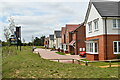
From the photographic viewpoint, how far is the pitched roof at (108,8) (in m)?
21.5

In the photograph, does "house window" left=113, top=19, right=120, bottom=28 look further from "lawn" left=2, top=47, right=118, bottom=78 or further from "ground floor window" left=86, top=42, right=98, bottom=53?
"lawn" left=2, top=47, right=118, bottom=78

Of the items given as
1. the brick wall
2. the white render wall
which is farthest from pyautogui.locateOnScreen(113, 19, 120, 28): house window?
the white render wall

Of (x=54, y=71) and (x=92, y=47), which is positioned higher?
(x=92, y=47)

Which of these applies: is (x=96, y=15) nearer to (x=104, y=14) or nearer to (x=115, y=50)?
(x=104, y=14)

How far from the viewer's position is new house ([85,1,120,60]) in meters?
21.1

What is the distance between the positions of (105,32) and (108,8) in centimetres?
383

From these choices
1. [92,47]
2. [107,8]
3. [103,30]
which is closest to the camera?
[103,30]

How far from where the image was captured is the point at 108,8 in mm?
23000

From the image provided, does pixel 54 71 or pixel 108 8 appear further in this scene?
pixel 108 8

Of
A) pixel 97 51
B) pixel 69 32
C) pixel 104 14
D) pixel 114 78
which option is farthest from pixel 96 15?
pixel 69 32

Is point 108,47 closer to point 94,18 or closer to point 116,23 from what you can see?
point 116,23

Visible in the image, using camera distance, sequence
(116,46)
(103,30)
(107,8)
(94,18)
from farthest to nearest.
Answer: (94,18)
(107,8)
(116,46)
(103,30)

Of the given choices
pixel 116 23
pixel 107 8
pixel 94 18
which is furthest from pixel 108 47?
pixel 107 8

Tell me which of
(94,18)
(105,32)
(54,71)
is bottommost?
(54,71)
